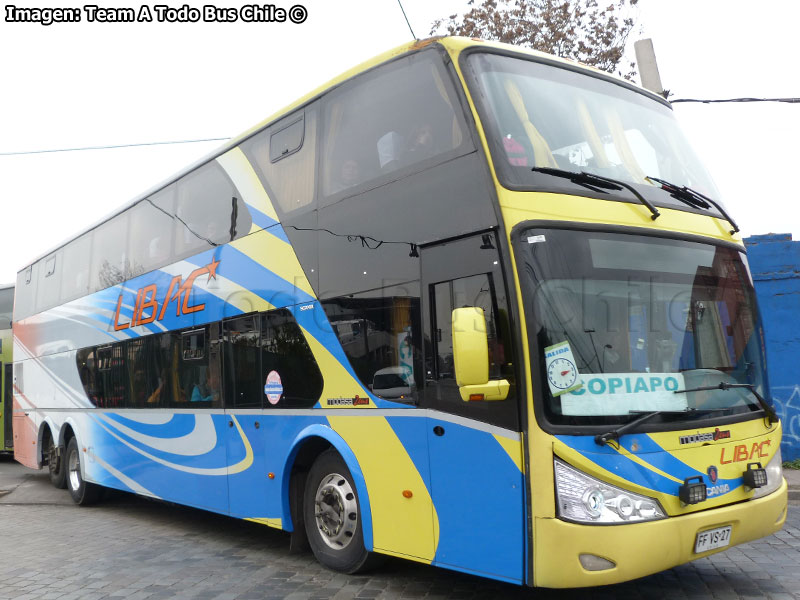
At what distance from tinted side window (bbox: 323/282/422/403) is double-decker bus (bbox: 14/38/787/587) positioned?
21 mm

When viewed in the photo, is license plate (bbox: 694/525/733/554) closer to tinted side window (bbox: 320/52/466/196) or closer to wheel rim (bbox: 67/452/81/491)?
tinted side window (bbox: 320/52/466/196)

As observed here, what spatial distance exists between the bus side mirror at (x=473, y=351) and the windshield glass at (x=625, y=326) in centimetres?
29

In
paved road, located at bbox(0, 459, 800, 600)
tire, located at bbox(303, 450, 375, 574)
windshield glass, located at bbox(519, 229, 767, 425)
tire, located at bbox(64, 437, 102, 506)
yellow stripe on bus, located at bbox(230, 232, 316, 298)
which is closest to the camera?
windshield glass, located at bbox(519, 229, 767, 425)

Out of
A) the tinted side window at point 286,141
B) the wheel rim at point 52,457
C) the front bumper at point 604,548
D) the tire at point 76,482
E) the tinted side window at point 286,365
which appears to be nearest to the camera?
the front bumper at point 604,548

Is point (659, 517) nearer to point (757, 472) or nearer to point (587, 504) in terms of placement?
point (587, 504)

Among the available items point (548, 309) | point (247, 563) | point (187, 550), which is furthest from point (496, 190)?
point (187, 550)

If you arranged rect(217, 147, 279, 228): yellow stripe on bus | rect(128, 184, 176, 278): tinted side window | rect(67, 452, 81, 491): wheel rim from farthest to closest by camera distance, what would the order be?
rect(67, 452, 81, 491): wheel rim < rect(128, 184, 176, 278): tinted side window < rect(217, 147, 279, 228): yellow stripe on bus

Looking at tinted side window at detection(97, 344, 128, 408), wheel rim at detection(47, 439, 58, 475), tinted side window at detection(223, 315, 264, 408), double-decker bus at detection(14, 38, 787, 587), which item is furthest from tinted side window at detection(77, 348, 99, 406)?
tinted side window at detection(223, 315, 264, 408)

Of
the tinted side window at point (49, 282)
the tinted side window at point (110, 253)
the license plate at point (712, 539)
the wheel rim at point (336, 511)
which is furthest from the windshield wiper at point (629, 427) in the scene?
the tinted side window at point (49, 282)

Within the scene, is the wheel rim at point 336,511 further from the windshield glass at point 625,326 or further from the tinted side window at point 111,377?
the tinted side window at point 111,377

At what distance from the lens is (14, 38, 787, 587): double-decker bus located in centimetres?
498

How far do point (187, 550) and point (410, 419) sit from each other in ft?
12.8

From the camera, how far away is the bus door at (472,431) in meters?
5.06

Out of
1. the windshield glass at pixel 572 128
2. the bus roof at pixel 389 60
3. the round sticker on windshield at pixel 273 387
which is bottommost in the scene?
the round sticker on windshield at pixel 273 387
